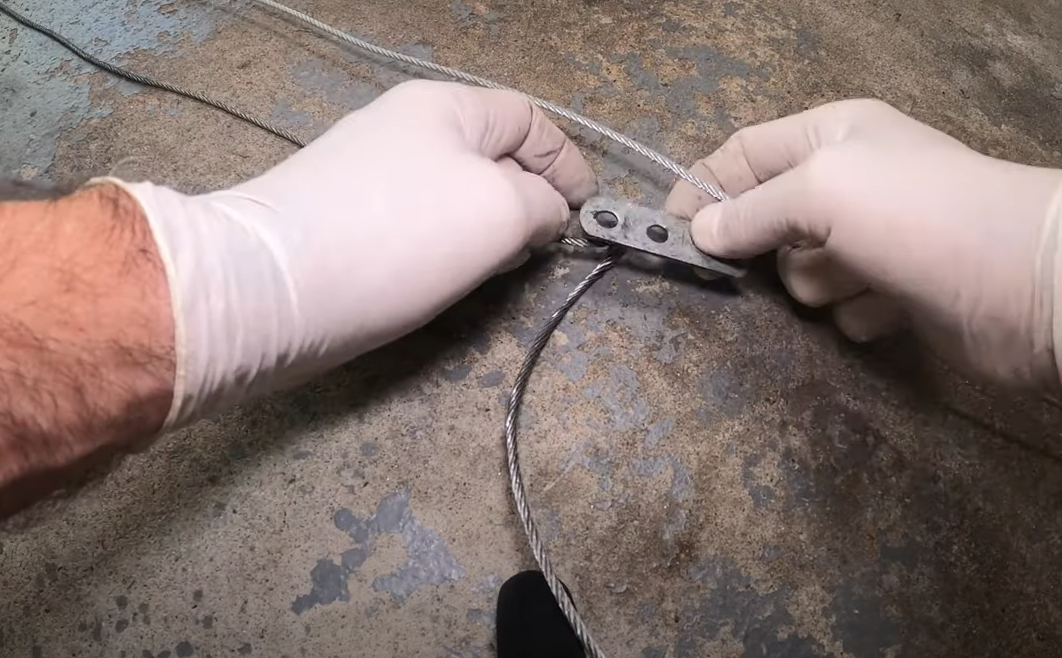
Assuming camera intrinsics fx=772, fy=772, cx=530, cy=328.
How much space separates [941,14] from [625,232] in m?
0.61

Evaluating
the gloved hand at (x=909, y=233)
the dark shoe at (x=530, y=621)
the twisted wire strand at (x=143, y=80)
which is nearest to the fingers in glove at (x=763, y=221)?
the gloved hand at (x=909, y=233)

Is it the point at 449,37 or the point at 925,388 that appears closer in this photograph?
the point at 925,388

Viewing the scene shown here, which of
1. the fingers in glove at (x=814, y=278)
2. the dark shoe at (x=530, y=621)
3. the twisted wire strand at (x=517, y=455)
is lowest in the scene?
the dark shoe at (x=530, y=621)

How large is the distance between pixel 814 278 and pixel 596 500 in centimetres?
31

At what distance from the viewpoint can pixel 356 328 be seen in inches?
26.0

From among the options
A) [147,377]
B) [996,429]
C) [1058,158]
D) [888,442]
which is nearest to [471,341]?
[147,377]

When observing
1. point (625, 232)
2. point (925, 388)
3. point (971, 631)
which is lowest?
point (971, 631)

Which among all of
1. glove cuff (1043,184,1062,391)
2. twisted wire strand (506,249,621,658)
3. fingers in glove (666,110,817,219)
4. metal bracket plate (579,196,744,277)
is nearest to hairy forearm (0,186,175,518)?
twisted wire strand (506,249,621,658)

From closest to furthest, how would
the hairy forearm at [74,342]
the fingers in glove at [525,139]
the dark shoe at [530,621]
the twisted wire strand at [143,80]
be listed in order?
the hairy forearm at [74,342] < the dark shoe at [530,621] < the fingers in glove at [525,139] < the twisted wire strand at [143,80]

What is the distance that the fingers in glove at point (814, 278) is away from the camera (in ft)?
2.45

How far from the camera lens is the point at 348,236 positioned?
650 millimetres

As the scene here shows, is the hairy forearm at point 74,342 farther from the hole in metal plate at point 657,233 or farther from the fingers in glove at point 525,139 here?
the hole in metal plate at point 657,233

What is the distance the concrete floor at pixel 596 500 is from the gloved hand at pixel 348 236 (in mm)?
42

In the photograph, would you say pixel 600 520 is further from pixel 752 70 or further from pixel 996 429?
pixel 752 70
